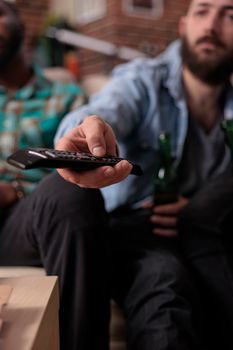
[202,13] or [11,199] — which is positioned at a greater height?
[202,13]

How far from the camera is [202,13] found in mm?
1238

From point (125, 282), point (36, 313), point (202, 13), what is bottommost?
point (125, 282)

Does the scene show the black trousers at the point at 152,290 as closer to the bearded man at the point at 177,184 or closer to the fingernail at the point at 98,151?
the bearded man at the point at 177,184

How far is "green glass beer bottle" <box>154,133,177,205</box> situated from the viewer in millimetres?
1120

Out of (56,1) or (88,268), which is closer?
(88,268)

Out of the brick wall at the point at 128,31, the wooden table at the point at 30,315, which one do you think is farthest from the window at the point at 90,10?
the wooden table at the point at 30,315

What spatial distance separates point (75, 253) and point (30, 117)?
0.66 m

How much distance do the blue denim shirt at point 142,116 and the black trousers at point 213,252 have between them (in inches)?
8.0

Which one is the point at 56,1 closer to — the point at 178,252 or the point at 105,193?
the point at 105,193

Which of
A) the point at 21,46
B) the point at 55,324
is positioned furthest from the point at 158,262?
the point at 21,46

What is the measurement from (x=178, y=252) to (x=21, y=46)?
881mm

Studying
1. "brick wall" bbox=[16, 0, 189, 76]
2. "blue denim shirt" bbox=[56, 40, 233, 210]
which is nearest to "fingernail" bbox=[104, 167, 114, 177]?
"blue denim shirt" bbox=[56, 40, 233, 210]

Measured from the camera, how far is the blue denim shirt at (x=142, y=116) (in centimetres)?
114

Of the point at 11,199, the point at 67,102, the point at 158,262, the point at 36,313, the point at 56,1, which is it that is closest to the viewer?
the point at 36,313
